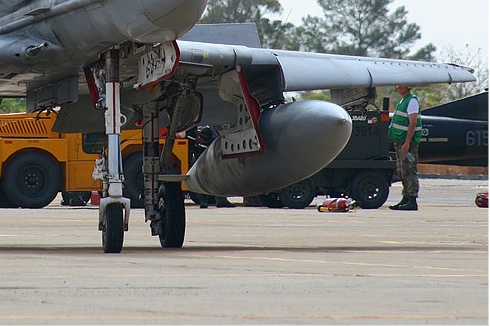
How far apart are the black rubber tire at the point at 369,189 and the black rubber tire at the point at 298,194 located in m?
0.84


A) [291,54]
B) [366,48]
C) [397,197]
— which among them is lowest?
[397,197]

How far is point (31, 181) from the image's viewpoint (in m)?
24.5

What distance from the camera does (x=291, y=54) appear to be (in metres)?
13.9

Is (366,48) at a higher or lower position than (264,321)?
higher

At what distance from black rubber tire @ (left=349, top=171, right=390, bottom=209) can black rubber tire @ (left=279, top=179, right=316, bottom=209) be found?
0.84 m

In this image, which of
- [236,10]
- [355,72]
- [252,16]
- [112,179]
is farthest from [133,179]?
[252,16]

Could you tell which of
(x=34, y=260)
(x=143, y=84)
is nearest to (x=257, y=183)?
(x=143, y=84)

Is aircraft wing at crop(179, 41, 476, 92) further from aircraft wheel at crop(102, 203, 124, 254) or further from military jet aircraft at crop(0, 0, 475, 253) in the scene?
aircraft wheel at crop(102, 203, 124, 254)

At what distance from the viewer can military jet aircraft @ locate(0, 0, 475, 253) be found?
38.4 feet

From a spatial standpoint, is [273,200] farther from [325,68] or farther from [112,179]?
[112,179]

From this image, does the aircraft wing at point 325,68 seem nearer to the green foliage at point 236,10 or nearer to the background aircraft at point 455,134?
the background aircraft at point 455,134

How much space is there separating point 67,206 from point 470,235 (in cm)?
1376

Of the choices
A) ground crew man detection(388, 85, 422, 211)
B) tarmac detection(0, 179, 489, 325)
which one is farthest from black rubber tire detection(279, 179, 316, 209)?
tarmac detection(0, 179, 489, 325)

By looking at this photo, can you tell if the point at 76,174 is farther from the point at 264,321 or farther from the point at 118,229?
the point at 264,321
